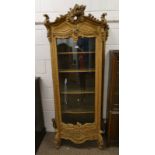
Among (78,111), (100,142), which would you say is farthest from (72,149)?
(78,111)

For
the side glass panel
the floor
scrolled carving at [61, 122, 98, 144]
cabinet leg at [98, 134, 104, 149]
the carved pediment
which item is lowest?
the floor

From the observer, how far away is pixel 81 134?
80.0 inches

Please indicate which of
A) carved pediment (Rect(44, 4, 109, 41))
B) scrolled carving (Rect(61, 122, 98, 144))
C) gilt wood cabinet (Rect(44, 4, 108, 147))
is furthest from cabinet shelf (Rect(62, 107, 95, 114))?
carved pediment (Rect(44, 4, 109, 41))

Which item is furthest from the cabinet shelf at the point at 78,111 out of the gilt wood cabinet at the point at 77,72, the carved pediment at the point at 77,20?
the carved pediment at the point at 77,20

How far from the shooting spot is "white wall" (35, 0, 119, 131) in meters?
2.09

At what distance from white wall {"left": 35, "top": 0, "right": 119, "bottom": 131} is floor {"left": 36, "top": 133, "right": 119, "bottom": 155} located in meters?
0.42

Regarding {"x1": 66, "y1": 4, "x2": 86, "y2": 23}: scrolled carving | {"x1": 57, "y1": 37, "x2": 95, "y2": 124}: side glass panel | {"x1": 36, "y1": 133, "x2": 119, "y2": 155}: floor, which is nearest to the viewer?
{"x1": 66, "y1": 4, "x2": 86, "y2": 23}: scrolled carving

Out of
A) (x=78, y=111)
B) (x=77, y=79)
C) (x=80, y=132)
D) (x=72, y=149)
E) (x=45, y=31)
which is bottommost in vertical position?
(x=72, y=149)

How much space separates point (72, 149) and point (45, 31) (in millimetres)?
1421

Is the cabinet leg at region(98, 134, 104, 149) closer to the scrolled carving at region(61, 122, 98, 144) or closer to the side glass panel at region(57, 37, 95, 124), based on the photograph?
the scrolled carving at region(61, 122, 98, 144)

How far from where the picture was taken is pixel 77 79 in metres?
2.04

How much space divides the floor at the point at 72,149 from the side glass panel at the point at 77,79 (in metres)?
0.31

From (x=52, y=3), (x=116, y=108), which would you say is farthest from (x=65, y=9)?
(x=116, y=108)

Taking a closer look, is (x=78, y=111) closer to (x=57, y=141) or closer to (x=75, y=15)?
(x=57, y=141)
